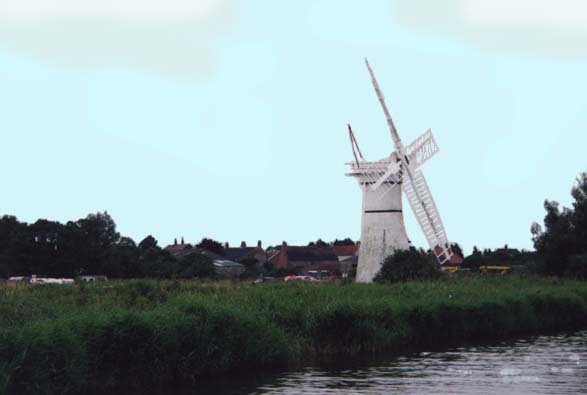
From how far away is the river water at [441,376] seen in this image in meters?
21.0

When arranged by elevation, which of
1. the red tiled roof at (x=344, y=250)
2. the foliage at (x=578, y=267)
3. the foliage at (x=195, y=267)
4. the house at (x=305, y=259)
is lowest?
the foliage at (x=578, y=267)

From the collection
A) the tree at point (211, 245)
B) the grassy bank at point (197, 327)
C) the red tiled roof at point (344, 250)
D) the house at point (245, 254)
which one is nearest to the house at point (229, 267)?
the house at point (245, 254)

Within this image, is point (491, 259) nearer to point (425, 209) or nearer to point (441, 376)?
point (425, 209)

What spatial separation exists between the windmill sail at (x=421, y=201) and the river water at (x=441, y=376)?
89.1 ft

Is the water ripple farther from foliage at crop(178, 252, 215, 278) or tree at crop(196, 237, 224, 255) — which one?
tree at crop(196, 237, 224, 255)

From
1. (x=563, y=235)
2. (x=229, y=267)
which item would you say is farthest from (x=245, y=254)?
(x=563, y=235)

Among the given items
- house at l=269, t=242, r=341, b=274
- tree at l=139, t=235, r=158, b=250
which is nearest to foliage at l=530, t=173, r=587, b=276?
house at l=269, t=242, r=341, b=274

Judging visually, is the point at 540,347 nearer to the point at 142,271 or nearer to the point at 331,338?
the point at 331,338

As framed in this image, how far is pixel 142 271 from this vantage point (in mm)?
86062

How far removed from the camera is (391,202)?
5628 centimetres

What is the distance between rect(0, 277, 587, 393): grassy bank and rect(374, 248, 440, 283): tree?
41.3ft

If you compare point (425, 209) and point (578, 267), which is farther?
point (578, 267)

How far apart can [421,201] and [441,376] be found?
113ft

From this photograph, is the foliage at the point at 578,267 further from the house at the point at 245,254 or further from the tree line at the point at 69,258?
the house at the point at 245,254
